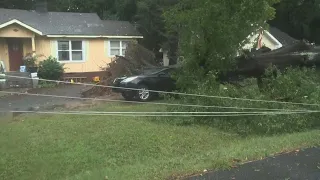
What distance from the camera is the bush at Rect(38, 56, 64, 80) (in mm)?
21688

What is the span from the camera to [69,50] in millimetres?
23797

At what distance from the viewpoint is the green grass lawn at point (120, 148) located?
609 centimetres

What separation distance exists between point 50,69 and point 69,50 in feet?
8.12

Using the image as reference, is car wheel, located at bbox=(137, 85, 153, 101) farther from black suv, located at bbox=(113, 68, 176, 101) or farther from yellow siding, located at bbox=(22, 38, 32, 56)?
yellow siding, located at bbox=(22, 38, 32, 56)

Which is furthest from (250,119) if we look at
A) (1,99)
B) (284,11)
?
(284,11)

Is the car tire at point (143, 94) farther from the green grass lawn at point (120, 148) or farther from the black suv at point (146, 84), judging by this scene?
the green grass lawn at point (120, 148)

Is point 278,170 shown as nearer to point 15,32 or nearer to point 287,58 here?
point 287,58

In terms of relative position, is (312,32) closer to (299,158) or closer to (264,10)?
(264,10)

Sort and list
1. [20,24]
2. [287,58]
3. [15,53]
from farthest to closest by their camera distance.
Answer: [15,53] < [20,24] < [287,58]

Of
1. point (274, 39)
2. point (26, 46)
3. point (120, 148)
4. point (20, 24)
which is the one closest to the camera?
point (120, 148)

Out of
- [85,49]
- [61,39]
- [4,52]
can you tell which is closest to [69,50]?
[61,39]

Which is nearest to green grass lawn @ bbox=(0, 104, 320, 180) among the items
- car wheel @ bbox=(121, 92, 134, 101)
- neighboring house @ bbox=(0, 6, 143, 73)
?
car wheel @ bbox=(121, 92, 134, 101)

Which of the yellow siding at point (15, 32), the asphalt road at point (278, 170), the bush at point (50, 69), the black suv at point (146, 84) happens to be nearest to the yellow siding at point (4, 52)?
the yellow siding at point (15, 32)

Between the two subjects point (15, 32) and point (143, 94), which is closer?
point (143, 94)
